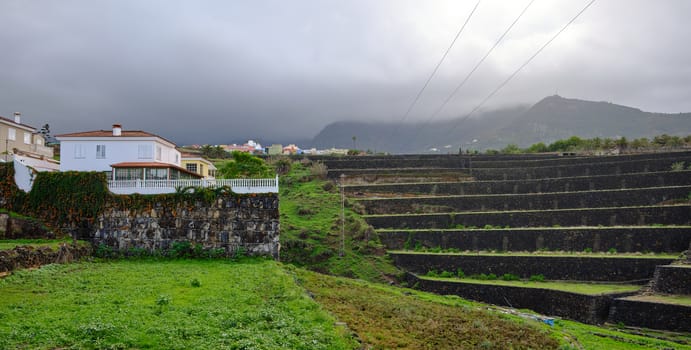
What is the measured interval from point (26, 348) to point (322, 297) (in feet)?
30.2

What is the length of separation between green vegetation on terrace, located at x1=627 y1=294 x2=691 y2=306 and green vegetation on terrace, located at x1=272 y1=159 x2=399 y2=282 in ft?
40.8

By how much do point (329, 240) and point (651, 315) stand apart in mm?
17635

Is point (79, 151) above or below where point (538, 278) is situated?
above

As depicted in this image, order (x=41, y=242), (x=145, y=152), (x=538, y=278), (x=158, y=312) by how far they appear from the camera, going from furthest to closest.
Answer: (x=145, y=152)
(x=538, y=278)
(x=41, y=242)
(x=158, y=312)

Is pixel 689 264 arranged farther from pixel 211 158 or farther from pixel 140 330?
pixel 211 158

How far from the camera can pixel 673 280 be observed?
Answer: 20.1 metres

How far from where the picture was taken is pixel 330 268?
26.0 m

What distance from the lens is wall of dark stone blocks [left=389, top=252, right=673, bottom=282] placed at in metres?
23.1

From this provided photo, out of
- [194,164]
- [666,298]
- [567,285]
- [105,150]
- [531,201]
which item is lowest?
[567,285]

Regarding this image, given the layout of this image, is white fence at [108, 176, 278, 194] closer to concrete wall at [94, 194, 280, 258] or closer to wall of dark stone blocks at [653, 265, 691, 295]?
concrete wall at [94, 194, 280, 258]

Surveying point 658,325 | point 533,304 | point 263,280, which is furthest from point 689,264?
point 263,280

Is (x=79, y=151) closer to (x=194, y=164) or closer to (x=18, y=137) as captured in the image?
(x=194, y=164)

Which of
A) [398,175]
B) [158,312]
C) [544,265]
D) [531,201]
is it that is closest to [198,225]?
[158,312]

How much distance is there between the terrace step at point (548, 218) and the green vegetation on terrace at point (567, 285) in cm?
663
